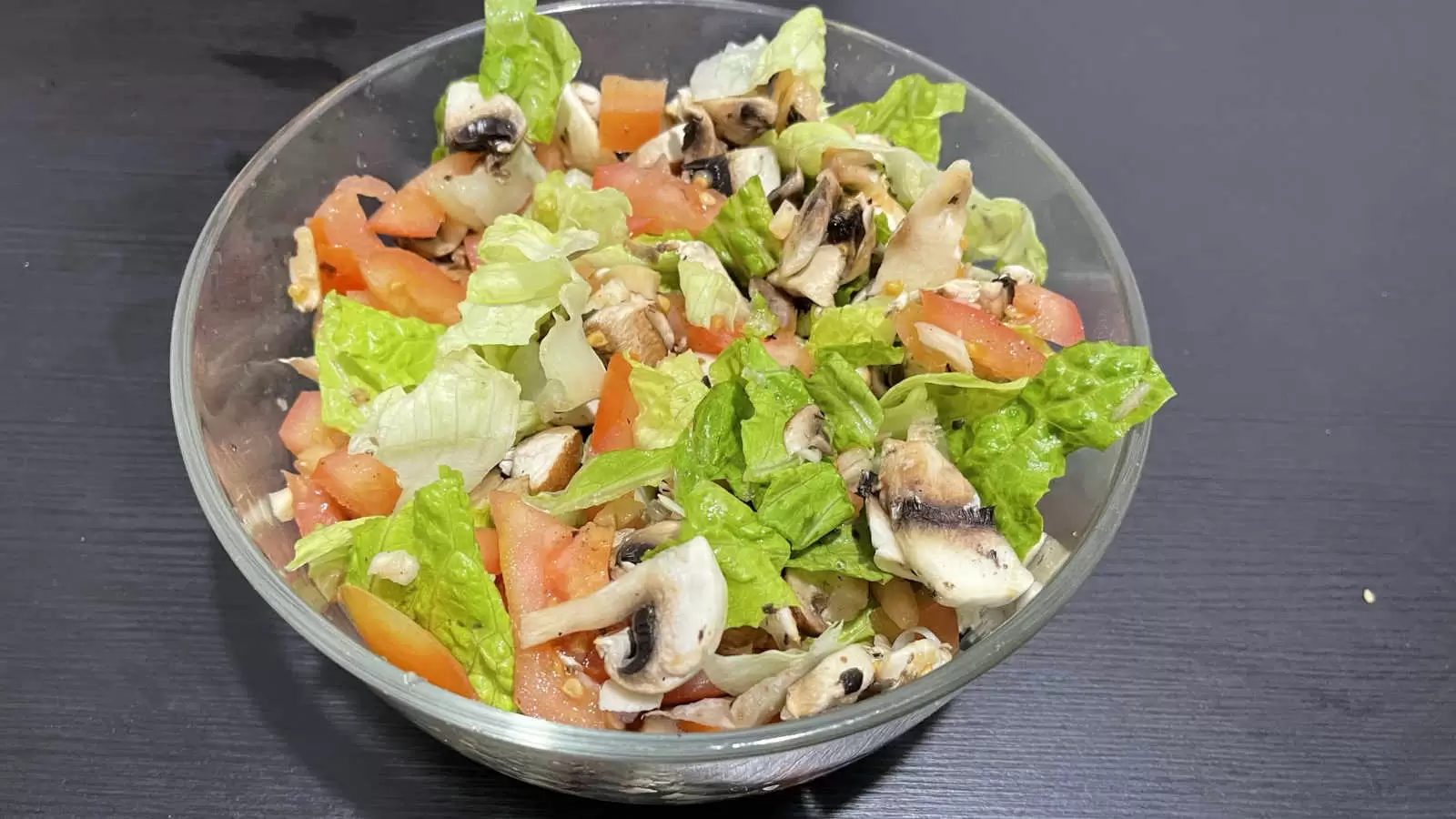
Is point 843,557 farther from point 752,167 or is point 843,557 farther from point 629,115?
point 629,115

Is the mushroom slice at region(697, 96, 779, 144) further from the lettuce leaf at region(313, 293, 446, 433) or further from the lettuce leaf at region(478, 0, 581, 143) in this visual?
the lettuce leaf at region(313, 293, 446, 433)

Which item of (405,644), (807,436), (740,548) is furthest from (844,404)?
(405,644)

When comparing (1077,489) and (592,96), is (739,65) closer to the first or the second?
(592,96)

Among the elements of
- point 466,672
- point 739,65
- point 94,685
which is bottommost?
point 94,685

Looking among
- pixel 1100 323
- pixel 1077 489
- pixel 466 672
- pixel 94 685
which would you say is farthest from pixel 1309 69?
pixel 94 685

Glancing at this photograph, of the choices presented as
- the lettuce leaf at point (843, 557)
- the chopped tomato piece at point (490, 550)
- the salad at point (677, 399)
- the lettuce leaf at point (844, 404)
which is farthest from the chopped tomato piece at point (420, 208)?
the lettuce leaf at point (843, 557)

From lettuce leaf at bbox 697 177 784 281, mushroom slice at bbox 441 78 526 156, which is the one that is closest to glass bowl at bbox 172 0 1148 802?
mushroom slice at bbox 441 78 526 156
